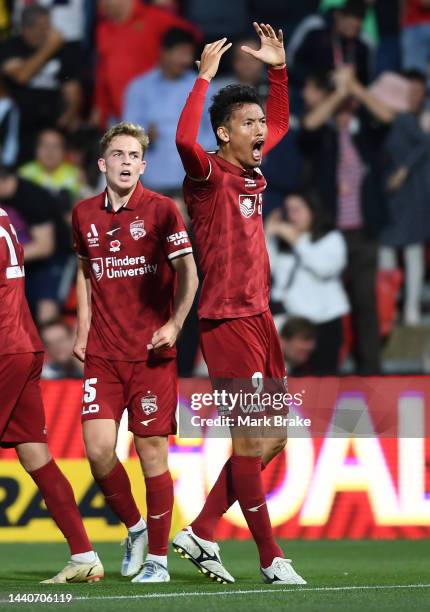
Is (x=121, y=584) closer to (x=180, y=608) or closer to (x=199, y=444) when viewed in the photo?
(x=180, y=608)

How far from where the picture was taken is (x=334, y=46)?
497 inches

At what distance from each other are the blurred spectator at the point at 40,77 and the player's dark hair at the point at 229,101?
5997mm

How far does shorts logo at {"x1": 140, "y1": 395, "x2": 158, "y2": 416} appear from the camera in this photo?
7258 mm

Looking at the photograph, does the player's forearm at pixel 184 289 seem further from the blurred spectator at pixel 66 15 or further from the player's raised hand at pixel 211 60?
the blurred spectator at pixel 66 15

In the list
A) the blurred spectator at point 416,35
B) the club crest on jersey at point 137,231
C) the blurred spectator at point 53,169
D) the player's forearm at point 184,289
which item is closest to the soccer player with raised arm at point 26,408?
the club crest on jersey at point 137,231

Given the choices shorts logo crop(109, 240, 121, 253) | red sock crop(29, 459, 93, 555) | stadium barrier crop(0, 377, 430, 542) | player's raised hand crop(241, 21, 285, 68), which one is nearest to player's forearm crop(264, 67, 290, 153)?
player's raised hand crop(241, 21, 285, 68)

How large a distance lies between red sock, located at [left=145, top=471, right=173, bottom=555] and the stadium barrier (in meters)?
2.27

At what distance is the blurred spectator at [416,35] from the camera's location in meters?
13.2

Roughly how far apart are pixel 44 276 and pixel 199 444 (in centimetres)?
295

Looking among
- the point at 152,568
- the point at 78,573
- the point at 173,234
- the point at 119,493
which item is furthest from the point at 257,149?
the point at 78,573

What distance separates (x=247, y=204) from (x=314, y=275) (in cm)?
482

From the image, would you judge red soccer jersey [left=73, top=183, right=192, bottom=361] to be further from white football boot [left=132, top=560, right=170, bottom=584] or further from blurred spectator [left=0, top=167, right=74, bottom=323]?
blurred spectator [left=0, top=167, right=74, bottom=323]

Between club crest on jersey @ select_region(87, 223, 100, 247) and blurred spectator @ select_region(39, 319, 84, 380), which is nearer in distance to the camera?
club crest on jersey @ select_region(87, 223, 100, 247)

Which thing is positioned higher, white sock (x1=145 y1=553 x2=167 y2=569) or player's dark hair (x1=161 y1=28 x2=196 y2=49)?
player's dark hair (x1=161 y1=28 x2=196 y2=49)
